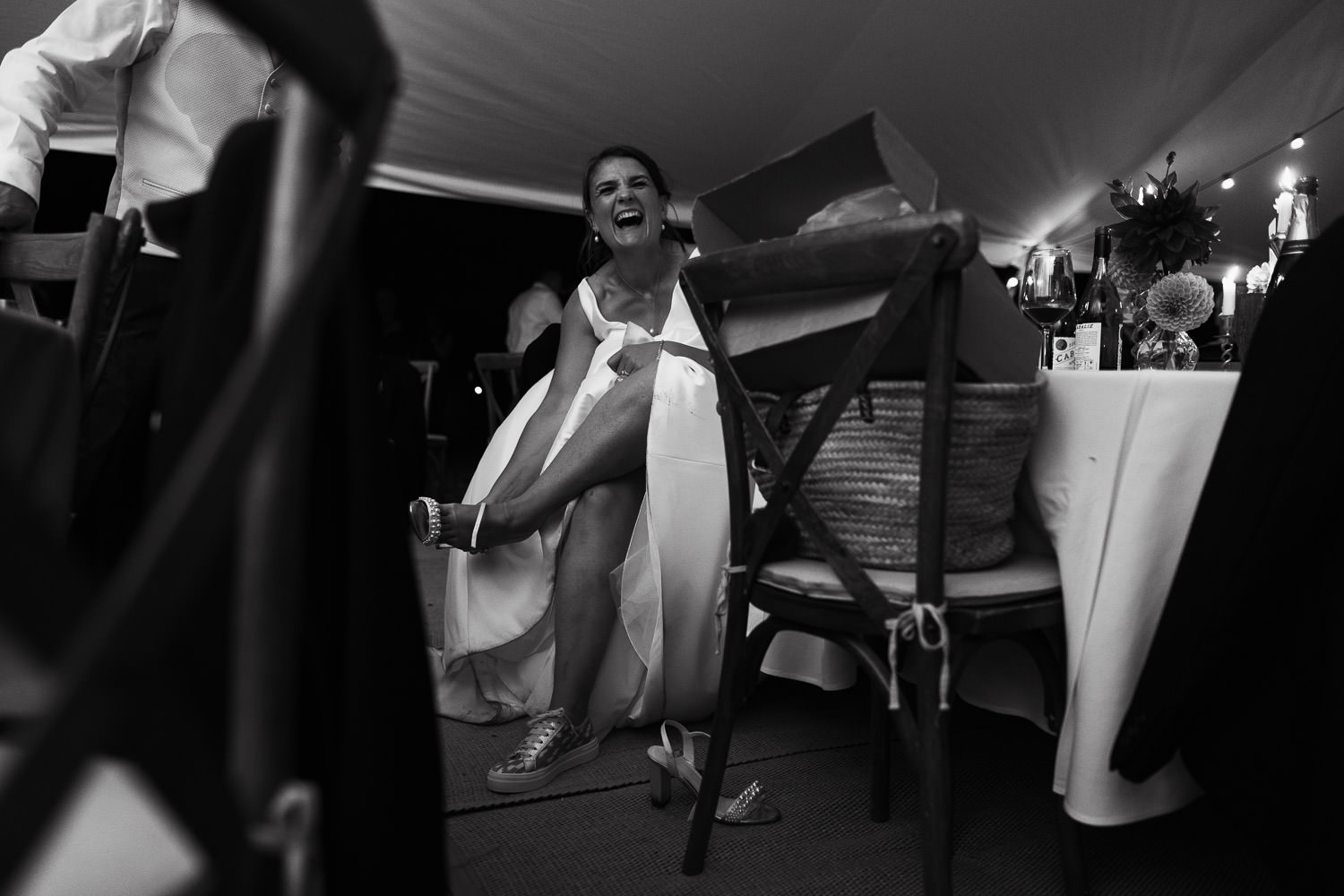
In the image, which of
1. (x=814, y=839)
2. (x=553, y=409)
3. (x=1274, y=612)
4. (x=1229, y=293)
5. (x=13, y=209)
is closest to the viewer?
(x=1274, y=612)

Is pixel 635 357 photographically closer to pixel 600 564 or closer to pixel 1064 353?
pixel 600 564

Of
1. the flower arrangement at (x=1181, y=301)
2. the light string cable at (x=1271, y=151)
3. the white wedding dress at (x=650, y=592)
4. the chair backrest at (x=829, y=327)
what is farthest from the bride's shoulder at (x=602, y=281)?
the light string cable at (x=1271, y=151)

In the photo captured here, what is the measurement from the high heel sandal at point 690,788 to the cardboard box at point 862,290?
695 mm

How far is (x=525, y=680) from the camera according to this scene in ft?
6.53

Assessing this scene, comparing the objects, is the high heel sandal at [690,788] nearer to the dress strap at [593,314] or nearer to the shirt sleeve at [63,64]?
the dress strap at [593,314]

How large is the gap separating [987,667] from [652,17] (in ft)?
11.7

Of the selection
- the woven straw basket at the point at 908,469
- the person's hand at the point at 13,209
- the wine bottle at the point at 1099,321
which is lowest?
the woven straw basket at the point at 908,469

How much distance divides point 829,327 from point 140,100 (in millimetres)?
1671

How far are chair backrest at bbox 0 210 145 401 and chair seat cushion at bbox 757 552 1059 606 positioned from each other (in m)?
0.84

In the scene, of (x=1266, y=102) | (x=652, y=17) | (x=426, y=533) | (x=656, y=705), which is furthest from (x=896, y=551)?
(x=1266, y=102)

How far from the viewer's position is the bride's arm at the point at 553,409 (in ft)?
6.73

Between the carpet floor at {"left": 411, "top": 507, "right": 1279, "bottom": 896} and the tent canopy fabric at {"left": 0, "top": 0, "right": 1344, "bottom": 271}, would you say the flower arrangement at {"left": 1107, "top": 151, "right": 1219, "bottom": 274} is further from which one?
the tent canopy fabric at {"left": 0, "top": 0, "right": 1344, "bottom": 271}

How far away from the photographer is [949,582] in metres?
1.07

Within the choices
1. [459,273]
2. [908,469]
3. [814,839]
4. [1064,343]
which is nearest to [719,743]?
[814,839]
